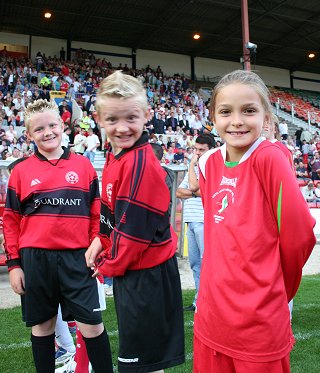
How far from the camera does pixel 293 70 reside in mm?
37031

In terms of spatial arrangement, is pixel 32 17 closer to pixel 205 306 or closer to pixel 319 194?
pixel 319 194

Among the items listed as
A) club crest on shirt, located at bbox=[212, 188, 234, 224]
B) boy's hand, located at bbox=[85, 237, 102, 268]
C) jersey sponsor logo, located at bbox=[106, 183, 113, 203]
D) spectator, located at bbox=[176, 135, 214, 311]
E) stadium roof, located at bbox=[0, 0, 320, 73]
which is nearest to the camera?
club crest on shirt, located at bbox=[212, 188, 234, 224]

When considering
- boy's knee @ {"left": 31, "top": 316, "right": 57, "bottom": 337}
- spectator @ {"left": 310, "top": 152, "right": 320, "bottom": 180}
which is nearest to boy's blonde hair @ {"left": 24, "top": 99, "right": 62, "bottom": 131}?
boy's knee @ {"left": 31, "top": 316, "right": 57, "bottom": 337}

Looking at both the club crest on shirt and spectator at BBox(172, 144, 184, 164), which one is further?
spectator at BBox(172, 144, 184, 164)

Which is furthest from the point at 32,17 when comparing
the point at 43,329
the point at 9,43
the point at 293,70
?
the point at 43,329

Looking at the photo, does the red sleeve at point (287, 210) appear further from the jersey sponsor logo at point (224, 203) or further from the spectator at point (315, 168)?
the spectator at point (315, 168)

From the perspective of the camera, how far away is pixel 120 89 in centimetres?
188

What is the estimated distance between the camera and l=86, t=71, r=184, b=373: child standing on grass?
1829mm

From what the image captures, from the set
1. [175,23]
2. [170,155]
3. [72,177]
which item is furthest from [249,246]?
[175,23]

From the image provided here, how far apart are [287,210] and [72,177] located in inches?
62.7

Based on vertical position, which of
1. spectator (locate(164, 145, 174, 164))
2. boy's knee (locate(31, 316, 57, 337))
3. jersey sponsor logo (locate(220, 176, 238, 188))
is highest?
spectator (locate(164, 145, 174, 164))

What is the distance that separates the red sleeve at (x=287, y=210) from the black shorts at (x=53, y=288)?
4.53ft

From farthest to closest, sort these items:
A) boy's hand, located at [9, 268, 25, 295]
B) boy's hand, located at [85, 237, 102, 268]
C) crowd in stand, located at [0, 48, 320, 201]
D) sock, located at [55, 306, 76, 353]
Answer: crowd in stand, located at [0, 48, 320, 201], sock, located at [55, 306, 76, 353], boy's hand, located at [9, 268, 25, 295], boy's hand, located at [85, 237, 102, 268]

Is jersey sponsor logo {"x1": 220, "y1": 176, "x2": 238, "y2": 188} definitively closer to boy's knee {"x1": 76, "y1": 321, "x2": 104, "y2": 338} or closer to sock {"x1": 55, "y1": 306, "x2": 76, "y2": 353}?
boy's knee {"x1": 76, "y1": 321, "x2": 104, "y2": 338}
